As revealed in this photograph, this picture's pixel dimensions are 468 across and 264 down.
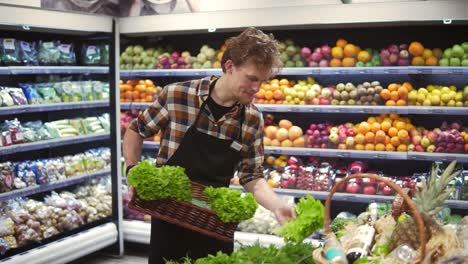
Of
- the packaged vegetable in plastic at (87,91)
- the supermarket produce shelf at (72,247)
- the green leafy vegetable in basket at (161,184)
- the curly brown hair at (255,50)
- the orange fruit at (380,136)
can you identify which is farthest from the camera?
the packaged vegetable in plastic at (87,91)

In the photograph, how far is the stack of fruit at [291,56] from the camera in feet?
16.7

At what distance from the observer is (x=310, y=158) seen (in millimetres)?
5266

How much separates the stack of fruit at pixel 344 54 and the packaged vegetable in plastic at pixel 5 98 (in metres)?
2.68

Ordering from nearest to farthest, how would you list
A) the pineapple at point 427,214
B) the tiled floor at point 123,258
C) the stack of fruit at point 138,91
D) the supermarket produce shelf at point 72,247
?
1. the pineapple at point 427,214
2. the supermarket produce shelf at point 72,247
3. the tiled floor at point 123,258
4. the stack of fruit at point 138,91

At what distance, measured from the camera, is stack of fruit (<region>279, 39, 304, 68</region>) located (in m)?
5.08

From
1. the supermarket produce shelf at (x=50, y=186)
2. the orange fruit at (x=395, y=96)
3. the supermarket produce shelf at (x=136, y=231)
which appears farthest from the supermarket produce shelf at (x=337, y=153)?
the supermarket produce shelf at (x=50, y=186)

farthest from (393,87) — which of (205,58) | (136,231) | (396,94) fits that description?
(136,231)

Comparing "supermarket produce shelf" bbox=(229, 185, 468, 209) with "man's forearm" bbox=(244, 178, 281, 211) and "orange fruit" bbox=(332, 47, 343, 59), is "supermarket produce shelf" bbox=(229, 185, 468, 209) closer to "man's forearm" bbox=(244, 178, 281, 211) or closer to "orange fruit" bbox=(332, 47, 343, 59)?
"orange fruit" bbox=(332, 47, 343, 59)

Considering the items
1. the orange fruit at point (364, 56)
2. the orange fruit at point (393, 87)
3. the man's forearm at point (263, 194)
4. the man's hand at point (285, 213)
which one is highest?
the orange fruit at point (364, 56)

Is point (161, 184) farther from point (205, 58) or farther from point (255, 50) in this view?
point (205, 58)

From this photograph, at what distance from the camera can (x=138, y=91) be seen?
5641mm

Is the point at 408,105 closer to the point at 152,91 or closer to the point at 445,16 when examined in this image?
the point at 445,16

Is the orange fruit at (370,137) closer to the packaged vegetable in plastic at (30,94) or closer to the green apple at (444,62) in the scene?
the green apple at (444,62)

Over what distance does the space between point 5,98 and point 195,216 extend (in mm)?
2809
